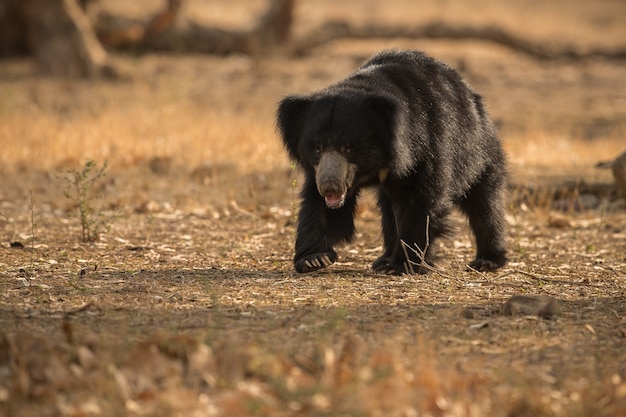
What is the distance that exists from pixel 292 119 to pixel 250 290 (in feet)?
3.49

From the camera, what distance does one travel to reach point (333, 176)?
16.9 feet

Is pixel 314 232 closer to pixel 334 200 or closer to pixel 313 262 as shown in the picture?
pixel 313 262

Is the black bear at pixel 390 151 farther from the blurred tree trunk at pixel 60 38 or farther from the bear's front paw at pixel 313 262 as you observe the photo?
the blurred tree trunk at pixel 60 38

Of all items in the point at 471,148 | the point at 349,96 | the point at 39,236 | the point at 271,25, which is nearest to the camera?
the point at 349,96

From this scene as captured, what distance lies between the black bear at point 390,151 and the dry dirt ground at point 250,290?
10.1 inches

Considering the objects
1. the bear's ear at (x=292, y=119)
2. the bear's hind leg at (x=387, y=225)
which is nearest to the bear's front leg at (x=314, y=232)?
the bear's ear at (x=292, y=119)

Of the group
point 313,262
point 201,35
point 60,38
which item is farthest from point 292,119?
point 201,35

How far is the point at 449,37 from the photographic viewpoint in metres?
16.9

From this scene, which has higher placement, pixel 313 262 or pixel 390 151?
pixel 390 151

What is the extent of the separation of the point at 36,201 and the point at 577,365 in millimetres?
4923

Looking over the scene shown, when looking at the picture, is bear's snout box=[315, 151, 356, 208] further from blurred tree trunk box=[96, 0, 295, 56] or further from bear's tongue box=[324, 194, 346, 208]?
blurred tree trunk box=[96, 0, 295, 56]

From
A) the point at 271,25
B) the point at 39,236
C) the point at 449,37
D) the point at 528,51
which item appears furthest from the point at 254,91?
the point at 39,236

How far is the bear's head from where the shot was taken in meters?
5.18

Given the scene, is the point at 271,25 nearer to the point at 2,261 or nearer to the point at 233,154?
the point at 233,154
